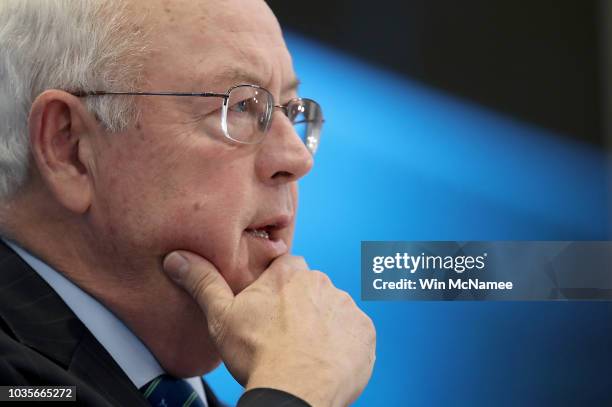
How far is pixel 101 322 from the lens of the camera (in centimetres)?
142

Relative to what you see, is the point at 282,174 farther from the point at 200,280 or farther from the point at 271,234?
the point at 200,280

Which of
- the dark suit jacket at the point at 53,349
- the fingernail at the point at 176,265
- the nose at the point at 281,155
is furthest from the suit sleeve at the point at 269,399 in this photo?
the nose at the point at 281,155

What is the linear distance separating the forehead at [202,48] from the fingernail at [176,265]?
317mm

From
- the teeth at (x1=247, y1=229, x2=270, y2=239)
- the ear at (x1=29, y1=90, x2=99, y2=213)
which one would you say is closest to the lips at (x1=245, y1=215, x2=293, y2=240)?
the teeth at (x1=247, y1=229, x2=270, y2=239)

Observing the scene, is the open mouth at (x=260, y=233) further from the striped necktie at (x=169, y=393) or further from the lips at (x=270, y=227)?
the striped necktie at (x=169, y=393)

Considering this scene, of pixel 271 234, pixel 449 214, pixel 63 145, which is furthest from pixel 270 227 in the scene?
pixel 449 214

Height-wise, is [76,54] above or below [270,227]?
above

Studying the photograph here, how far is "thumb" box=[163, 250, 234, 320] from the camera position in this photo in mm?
1357

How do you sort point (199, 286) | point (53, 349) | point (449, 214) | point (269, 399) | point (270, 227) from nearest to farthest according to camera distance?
1. point (269, 399)
2. point (53, 349)
3. point (199, 286)
4. point (270, 227)
5. point (449, 214)

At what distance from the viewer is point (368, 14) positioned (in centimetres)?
237

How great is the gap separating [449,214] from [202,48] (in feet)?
3.67

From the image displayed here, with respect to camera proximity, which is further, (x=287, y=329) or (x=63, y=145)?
(x=63, y=145)

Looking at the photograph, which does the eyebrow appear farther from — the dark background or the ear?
the dark background

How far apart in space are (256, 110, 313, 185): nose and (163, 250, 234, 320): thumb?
0.21m
